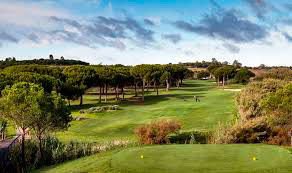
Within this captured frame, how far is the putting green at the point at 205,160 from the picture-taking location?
21.1 m

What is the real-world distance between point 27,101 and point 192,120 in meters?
27.7

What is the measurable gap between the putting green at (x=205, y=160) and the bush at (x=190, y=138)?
30.5ft

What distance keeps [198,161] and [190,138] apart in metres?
15.9

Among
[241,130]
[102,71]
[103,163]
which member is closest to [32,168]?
[103,163]

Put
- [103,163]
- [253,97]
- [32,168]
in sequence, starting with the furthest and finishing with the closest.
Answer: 1. [253,97]
2. [32,168]
3. [103,163]

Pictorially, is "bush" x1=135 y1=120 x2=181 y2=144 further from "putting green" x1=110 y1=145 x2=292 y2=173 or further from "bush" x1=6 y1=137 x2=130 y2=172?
"putting green" x1=110 y1=145 x2=292 y2=173

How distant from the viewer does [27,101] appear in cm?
3178

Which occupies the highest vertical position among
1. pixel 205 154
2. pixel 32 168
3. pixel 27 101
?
pixel 27 101

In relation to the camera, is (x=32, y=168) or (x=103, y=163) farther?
(x=32, y=168)

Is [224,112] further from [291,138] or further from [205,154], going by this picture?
[205,154]

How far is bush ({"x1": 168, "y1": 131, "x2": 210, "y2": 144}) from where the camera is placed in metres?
37.5

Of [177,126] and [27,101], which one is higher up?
[27,101]

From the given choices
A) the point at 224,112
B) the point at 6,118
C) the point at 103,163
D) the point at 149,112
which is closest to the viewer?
the point at 103,163

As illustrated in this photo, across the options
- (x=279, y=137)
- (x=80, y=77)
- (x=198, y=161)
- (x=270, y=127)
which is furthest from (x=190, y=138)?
(x=80, y=77)
